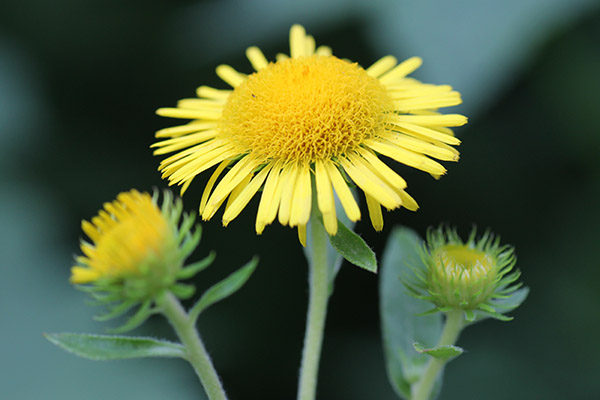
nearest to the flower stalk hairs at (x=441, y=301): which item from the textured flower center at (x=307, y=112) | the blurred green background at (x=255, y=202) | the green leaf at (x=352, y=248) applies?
the green leaf at (x=352, y=248)

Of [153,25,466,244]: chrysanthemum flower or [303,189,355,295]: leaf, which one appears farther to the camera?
[303,189,355,295]: leaf

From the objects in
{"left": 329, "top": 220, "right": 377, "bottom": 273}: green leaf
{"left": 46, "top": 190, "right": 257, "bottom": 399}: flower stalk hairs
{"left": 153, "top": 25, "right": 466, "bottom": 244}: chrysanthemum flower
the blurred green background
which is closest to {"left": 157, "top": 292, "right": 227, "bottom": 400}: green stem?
{"left": 46, "top": 190, "right": 257, "bottom": 399}: flower stalk hairs

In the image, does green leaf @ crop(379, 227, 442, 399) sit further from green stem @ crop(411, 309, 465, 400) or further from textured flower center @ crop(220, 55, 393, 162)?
textured flower center @ crop(220, 55, 393, 162)

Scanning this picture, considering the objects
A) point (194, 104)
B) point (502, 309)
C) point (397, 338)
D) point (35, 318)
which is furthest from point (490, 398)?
point (35, 318)

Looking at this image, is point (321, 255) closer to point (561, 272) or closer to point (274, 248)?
point (274, 248)

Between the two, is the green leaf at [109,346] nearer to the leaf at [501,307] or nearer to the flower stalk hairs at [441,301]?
the flower stalk hairs at [441,301]

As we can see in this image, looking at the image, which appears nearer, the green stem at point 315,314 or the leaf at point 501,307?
the leaf at point 501,307
